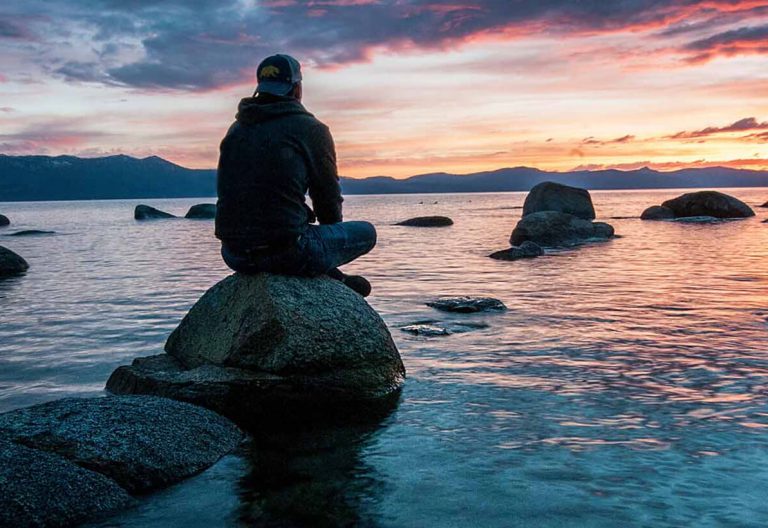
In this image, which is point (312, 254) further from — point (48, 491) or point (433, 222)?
point (433, 222)

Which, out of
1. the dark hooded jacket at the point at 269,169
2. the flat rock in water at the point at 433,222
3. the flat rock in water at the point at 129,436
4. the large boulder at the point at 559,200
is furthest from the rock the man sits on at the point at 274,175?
the flat rock in water at the point at 433,222

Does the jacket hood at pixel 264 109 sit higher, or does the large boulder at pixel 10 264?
the jacket hood at pixel 264 109

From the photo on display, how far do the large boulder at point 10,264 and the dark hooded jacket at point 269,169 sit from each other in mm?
15832

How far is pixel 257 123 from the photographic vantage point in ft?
23.2

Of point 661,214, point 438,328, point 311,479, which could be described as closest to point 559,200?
point 661,214

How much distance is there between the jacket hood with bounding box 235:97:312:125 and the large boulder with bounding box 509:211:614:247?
22.5 m

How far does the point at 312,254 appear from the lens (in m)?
7.32

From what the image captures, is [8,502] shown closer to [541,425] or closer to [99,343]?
[541,425]

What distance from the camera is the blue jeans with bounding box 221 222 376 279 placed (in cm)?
718

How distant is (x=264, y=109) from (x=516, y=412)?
3.81m

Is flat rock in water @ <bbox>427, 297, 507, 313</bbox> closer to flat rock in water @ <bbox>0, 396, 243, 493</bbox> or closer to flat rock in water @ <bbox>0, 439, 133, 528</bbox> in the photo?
flat rock in water @ <bbox>0, 396, 243, 493</bbox>

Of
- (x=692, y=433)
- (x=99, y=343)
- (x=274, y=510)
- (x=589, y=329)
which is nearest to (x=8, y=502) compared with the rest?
(x=274, y=510)

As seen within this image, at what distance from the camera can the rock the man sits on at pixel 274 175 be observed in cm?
698

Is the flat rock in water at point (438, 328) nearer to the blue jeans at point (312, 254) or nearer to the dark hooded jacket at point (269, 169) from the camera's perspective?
the blue jeans at point (312, 254)
